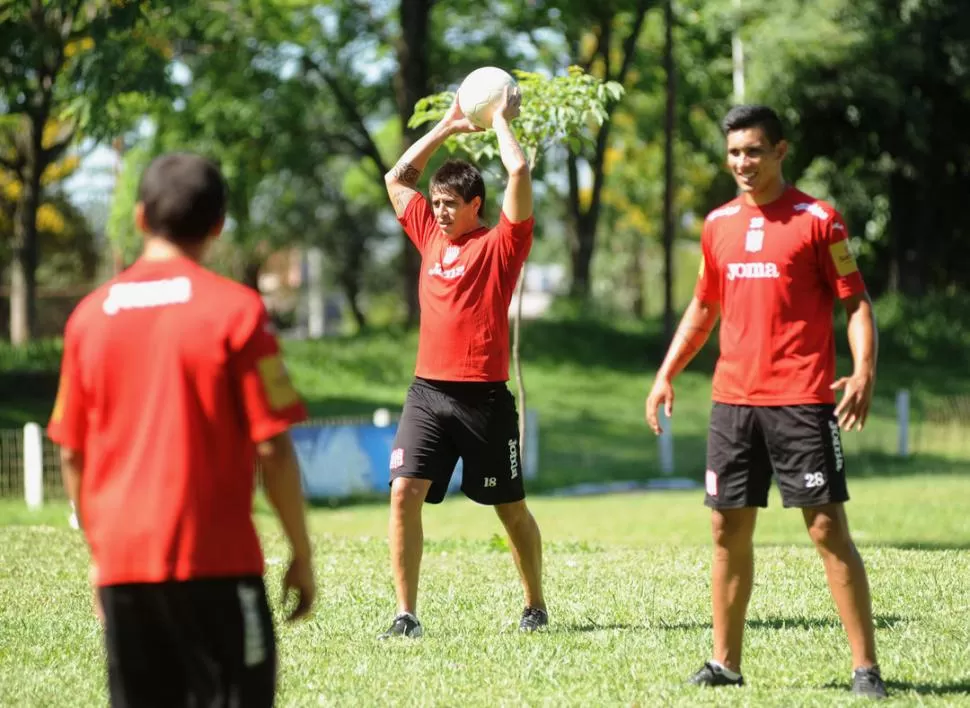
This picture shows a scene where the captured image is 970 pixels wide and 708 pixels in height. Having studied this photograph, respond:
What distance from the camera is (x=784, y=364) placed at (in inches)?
221

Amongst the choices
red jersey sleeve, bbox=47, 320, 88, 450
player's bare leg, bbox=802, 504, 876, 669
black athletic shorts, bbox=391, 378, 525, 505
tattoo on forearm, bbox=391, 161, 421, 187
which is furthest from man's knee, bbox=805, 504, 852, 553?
red jersey sleeve, bbox=47, 320, 88, 450

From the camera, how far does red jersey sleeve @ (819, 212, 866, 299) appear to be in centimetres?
560

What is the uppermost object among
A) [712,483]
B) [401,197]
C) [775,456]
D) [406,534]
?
[401,197]

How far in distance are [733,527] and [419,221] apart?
233cm

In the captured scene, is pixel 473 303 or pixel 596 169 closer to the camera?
pixel 473 303

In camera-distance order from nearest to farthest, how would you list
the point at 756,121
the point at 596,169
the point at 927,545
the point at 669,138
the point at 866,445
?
1. the point at 756,121
2. the point at 927,545
3. the point at 866,445
4. the point at 669,138
5. the point at 596,169

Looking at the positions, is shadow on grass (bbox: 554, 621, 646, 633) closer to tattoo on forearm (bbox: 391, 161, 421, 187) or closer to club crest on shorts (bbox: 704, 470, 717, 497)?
club crest on shorts (bbox: 704, 470, 717, 497)

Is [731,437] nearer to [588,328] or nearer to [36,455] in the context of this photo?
[36,455]

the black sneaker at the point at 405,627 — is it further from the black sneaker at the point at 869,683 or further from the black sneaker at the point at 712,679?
the black sneaker at the point at 869,683

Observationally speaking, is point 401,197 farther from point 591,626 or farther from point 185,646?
point 185,646

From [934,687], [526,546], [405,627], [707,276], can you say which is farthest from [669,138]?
[934,687]

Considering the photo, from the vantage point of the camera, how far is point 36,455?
18.5 m

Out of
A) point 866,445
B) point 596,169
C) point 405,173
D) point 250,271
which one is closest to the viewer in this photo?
point 405,173

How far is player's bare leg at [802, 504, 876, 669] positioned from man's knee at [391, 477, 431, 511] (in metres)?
2.04
